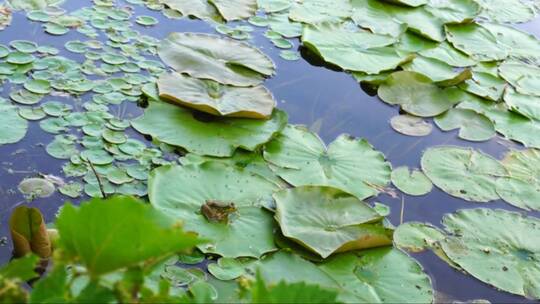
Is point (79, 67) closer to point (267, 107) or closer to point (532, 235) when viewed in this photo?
point (267, 107)

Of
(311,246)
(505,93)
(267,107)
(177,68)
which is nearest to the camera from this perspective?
(311,246)

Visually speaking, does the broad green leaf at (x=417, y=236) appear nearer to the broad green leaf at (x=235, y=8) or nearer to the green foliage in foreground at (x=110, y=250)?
the green foliage in foreground at (x=110, y=250)

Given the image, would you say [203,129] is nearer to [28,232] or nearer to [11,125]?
[11,125]

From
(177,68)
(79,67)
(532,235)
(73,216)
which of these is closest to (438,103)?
(532,235)

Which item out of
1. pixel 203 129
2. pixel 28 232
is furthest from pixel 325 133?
pixel 28 232

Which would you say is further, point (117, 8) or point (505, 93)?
point (117, 8)
